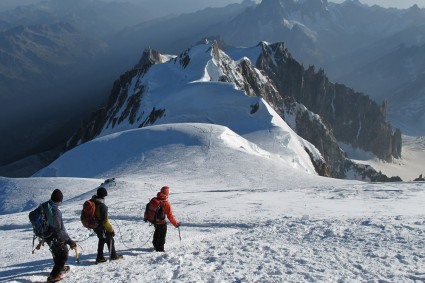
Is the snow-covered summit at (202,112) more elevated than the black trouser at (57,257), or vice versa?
the snow-covered summit at (202,112)

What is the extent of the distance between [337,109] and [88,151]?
159649 mm

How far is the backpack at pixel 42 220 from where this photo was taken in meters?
11.8

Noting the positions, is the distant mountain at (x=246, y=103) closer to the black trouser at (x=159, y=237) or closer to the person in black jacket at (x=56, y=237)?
the black trouser at (x=159, y=237)

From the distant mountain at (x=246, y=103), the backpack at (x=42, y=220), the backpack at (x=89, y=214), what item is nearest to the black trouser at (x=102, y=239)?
the backpack at (x=89, y=214)

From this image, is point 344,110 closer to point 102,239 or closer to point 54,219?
point 102,239

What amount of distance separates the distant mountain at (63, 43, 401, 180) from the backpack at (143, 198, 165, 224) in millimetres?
44056

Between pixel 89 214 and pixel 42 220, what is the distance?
5.24 feet

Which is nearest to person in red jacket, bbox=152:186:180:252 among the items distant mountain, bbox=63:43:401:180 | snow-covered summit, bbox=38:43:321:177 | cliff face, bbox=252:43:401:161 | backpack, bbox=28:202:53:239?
backpack, bbox=28:202:53:239

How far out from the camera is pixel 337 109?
195000 millimetres

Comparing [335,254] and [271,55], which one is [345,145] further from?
Answer: [335,254]

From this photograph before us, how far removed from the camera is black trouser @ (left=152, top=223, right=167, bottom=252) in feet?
48.6

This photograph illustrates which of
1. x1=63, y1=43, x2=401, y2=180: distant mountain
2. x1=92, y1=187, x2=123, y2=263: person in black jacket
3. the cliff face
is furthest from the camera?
the cliff face

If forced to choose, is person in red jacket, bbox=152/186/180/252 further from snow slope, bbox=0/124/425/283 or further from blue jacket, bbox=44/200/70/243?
blue jacket, bbox=44/200/70/243

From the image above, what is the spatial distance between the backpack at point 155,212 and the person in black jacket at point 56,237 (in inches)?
121
